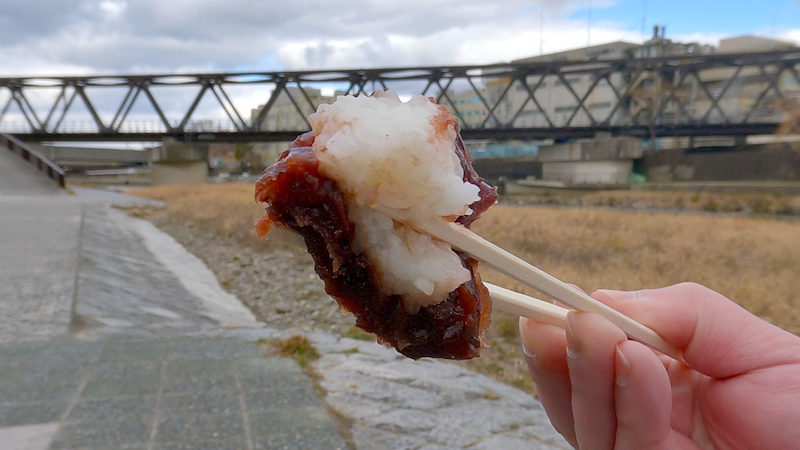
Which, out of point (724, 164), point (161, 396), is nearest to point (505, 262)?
point (161, 396)

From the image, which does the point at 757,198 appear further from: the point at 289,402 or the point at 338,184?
the point at 338,184

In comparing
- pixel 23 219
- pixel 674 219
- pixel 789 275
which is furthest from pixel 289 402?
pixel 674 219

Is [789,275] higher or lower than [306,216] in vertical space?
lower

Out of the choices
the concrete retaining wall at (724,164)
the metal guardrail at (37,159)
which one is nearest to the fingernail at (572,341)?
the metal guardrail at (37,159)

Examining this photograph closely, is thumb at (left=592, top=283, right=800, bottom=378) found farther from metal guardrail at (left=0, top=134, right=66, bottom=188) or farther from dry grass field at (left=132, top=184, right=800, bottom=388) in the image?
metal guardrail at (left=0, top=134, right=66, bottom=188)

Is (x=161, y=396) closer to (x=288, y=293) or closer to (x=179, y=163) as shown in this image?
(x=288, y=293)

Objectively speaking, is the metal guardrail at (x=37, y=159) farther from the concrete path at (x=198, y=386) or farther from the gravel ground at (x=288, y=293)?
the concrete path at (x=198, y=386)
